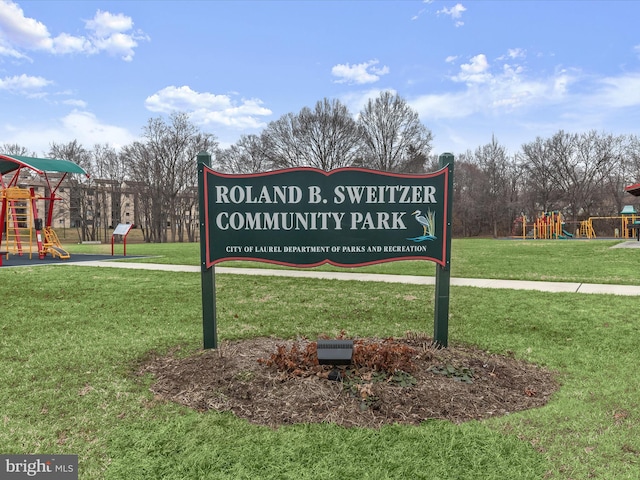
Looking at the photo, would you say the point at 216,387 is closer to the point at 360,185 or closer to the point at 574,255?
the point at 360,185

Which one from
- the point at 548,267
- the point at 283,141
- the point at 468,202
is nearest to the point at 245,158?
the point at 283,141

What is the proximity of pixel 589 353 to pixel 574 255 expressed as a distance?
11524 mm

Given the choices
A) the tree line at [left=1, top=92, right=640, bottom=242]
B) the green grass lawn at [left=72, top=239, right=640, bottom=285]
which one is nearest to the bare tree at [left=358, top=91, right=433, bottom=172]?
the tree line at [left=1, top=92, right=640, bottom=242]

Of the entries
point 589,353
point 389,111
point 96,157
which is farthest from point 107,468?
point 96,157

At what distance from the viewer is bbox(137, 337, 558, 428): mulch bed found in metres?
3.14

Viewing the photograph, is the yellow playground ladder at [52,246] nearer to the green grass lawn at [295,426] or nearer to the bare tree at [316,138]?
the green grass lawn at [295,426]

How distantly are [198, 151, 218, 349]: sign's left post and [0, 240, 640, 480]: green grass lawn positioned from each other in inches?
19.7

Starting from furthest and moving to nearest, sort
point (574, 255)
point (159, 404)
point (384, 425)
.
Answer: point (574, 255) < point (159, 404) < point (384, 425)

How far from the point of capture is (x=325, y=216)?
4523 mm

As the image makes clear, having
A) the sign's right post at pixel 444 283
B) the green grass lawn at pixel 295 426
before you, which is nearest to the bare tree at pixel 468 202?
the green grass lawn at pixel 295 426

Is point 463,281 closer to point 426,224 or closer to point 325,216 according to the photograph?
point 426,224

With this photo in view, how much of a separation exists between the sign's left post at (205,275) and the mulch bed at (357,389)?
409 millimetres

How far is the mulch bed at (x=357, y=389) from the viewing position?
314 cm

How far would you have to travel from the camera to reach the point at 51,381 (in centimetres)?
384
